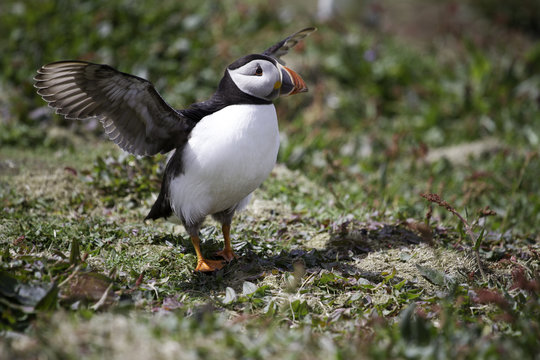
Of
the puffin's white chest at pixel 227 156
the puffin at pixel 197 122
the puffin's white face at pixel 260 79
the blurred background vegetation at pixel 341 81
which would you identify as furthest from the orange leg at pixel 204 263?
the blurred background vegetation at pixel 341 81

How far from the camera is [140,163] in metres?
4.94

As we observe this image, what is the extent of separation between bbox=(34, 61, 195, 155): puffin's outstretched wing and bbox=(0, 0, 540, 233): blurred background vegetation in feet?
7.63

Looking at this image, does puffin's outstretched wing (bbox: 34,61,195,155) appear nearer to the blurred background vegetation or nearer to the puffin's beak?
the puffin's beak

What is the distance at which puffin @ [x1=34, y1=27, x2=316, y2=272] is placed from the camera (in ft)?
10.8

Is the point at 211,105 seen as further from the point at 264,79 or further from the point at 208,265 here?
the point at 208,265

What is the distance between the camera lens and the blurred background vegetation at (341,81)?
6.11m

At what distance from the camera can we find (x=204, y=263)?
3.58 metres

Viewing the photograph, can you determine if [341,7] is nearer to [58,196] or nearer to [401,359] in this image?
[58,196]

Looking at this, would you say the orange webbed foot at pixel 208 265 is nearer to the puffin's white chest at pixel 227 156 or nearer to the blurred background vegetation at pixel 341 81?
the puffin's white chest at pixel 227 156

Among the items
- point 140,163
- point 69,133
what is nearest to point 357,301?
point 140,163

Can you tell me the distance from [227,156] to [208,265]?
768 millimetres

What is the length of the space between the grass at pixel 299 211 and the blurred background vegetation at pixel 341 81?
31 millimetres

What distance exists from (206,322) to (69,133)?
180 inches

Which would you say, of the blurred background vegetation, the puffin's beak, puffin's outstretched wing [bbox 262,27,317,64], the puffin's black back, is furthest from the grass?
puffin's outstretched wing [bbox 262,27,317,64]
